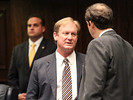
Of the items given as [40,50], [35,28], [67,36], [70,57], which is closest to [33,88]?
[70,57]

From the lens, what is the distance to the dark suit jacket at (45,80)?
234 centimetres

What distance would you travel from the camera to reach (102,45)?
68.9 inches

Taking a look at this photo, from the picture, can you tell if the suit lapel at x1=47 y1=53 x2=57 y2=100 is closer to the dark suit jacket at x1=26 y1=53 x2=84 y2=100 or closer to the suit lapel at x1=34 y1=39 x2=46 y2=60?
the dark suit jacket at x1=26 y1=53 x2=84 y2=100

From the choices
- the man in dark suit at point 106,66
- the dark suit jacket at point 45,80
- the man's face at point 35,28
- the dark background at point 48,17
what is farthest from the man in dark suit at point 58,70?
the dark background at point 48,17

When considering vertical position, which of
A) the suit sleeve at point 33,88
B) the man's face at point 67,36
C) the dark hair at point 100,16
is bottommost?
the suit sleeve at point 33,88

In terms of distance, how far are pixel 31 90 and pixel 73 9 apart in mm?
1941

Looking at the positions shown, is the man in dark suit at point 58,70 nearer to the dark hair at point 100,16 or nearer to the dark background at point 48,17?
the dark hair at point 100,16

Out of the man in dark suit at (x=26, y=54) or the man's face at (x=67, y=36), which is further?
the man in dark suit at (x=26, y=54)

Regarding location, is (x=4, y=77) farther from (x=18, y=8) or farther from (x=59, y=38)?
(x=59, y=38)

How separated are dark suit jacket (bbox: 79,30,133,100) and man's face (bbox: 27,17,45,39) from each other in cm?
176

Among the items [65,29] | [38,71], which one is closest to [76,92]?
[38,71]

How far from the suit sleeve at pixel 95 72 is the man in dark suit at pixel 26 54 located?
1.62 metres

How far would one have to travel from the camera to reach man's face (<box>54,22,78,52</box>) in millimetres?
2438

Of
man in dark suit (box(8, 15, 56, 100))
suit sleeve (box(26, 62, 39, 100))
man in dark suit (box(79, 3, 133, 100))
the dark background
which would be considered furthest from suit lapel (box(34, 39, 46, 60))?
man in dark suit (box(79, 3, 133, 100))
